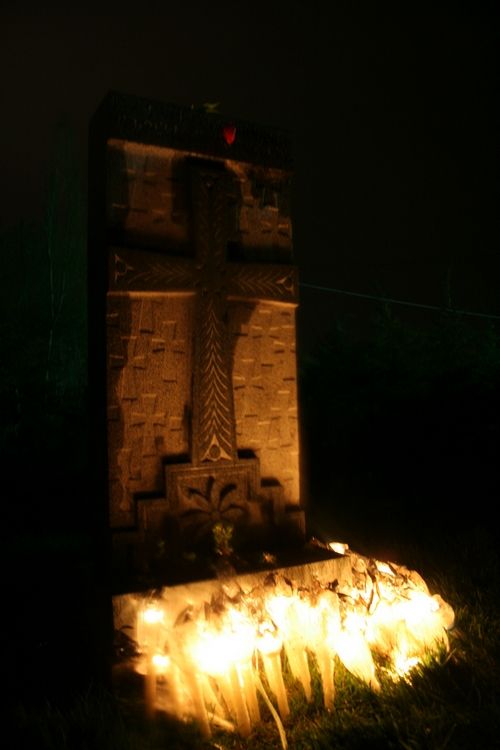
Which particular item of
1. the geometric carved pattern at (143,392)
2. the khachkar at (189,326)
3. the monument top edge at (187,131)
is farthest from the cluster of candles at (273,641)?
the monument top edge at (187,131)

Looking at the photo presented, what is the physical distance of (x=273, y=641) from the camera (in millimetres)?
2852

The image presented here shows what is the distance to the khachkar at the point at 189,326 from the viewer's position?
3.57m

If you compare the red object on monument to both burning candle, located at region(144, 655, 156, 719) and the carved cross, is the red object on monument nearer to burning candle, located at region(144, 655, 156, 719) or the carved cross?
the carved cross

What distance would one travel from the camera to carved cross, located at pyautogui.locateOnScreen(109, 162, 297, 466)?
3.67 m

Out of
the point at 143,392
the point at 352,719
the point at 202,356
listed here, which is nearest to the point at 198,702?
the point at 352,719

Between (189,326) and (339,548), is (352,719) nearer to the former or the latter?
(339,548)

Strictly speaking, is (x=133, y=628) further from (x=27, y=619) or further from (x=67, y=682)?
(x=27, y=619)

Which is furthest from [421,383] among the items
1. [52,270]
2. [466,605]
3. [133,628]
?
[52,270]

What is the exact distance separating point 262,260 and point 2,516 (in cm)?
576

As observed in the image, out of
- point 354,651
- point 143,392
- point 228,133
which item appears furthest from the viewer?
point 228,133

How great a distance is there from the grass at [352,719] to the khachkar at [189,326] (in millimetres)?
828

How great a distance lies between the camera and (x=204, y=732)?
9.21 feet

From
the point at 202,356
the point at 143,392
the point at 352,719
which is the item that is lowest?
the point at 352,719

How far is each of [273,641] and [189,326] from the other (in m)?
1.83
